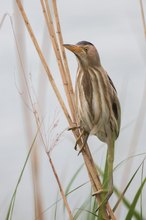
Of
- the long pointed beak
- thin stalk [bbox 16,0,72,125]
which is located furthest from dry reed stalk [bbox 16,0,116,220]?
the long pointed beak

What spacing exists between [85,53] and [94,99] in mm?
149

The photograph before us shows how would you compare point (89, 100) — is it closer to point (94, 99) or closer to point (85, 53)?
point (94, 99)

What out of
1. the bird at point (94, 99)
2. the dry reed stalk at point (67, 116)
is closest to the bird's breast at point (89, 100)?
the bird at point (94, 99)

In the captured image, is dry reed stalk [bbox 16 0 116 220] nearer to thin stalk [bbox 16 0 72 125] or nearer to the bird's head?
thin stalk [bbox 16 0 72 125]

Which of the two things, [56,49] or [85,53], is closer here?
[56,49]

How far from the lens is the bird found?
4.60ft

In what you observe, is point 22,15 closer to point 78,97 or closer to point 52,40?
point 52,40

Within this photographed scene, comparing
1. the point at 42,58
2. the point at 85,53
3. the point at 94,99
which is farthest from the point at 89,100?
the point at 42,58

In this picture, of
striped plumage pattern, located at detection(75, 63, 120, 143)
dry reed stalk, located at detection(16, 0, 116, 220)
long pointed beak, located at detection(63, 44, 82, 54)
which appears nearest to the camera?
dry reed stalk, located at detection(16, 0, 116, 220)

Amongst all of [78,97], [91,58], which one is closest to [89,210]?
[78,97]

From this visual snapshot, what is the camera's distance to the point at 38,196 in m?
1.12

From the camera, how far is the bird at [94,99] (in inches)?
55.2

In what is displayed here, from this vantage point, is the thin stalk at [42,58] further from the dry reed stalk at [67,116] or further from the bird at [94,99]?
the bird at [94,99]

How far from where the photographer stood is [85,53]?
1374 millimetres
